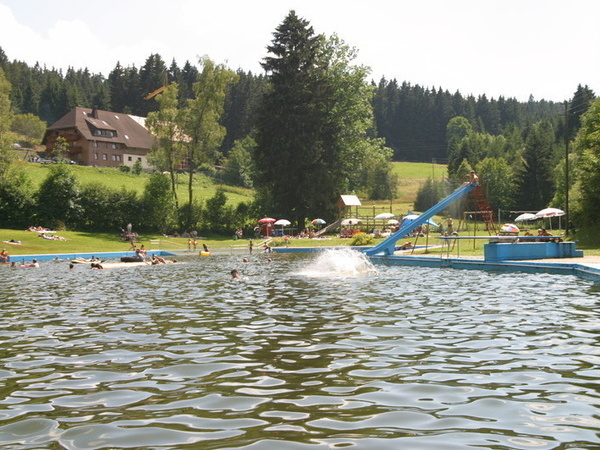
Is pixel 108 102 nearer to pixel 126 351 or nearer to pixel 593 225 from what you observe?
pixel 593 225

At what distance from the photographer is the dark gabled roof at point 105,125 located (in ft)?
348

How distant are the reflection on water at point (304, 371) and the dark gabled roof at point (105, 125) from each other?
94.2 metres

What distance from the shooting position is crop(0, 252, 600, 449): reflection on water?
6254mm

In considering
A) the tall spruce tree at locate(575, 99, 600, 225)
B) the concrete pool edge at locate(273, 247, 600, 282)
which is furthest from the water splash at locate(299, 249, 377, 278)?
the tall spruce tree at locate(575, 99, 600, 225)

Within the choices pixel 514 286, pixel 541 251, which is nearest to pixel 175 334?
pixel 514 286

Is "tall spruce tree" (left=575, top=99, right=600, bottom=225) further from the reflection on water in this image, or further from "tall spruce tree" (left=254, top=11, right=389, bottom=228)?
"tall spruce tree" (left=254, top=11, right=389, bottom=228)

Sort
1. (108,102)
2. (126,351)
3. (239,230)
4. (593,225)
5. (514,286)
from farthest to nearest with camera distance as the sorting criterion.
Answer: (108,102) → (239,230) → (593,225) → (514,286) → (126,351)

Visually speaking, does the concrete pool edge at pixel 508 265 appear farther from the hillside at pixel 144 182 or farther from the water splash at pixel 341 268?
the hillside at pixel 144 182

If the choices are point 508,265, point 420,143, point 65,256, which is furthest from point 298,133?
point 420,143

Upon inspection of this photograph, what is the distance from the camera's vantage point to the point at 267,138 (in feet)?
218

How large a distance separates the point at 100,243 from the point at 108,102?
114 meters

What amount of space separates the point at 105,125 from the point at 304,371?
355 ft

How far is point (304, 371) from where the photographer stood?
9008 millimetres

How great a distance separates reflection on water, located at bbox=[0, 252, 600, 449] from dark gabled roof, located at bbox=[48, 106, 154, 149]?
9423 cm
